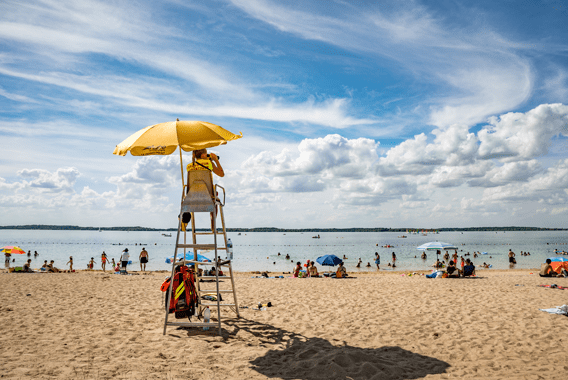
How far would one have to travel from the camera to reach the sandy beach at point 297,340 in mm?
4957

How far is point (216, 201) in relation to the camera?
715cm

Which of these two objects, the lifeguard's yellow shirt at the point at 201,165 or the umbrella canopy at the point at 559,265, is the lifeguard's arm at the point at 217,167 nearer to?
the lifeguard's yellow shirt at the point at 201,165

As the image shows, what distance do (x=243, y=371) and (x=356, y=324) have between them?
3.63 m

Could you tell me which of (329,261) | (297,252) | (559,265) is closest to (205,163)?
(329,261)

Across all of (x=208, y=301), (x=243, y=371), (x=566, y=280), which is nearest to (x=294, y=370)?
(x=243, y=371)

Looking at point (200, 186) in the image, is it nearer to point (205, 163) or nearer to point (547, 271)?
point (205, 163)

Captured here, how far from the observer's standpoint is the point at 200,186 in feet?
22.2

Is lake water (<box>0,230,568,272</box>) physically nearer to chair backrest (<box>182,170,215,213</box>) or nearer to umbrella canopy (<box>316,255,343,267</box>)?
umbrella canopy (<box>316,255,343,267</box>)

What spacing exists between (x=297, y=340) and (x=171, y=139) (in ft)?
15.2

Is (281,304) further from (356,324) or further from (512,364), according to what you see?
(512,364)

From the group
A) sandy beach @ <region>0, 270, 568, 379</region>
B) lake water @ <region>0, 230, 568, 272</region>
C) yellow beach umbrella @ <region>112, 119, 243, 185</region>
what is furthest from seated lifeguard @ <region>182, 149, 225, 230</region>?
lake water @ <region>0, 230, 568, 272</region>

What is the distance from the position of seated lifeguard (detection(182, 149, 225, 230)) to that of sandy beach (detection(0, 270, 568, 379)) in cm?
265

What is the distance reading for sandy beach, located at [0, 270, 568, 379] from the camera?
16.3 ft

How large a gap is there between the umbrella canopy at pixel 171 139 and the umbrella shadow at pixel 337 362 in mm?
3913
